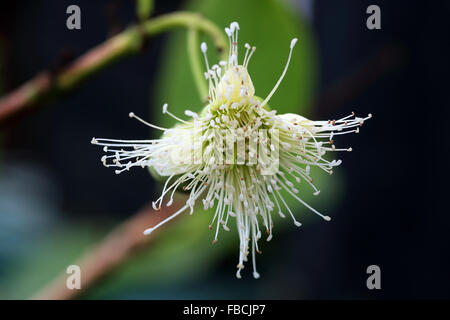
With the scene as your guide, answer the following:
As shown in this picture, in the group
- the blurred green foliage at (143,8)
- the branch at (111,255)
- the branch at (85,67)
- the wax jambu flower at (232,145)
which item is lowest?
the branch at (111,255)

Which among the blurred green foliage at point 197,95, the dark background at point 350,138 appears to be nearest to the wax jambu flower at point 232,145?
the blurred green foliage at point 197,95

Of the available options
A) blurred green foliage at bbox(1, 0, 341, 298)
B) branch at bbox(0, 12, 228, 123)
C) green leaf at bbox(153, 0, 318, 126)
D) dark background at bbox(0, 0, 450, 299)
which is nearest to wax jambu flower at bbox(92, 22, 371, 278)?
branch at bbox(0, 12, 228, 123)

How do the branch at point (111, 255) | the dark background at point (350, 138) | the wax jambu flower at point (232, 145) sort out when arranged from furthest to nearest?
the dark background at point (350, 138) → the branch at point (111, 255) → the wax jambu flower at point (232, 145)

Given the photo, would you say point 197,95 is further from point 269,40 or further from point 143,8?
point 143,8

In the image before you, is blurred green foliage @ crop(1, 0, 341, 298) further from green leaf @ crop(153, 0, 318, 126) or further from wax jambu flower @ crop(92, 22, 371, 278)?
wax jambu flower @ crop(92, 22, 371, 278)

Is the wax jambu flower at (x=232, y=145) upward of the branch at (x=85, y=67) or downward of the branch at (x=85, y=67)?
downward

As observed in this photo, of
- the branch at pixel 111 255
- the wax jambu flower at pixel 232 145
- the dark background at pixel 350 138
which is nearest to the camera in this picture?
the wax jambu flower at pixel 232 145

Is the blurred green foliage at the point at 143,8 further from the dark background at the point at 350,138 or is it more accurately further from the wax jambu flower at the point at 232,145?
the dark background at the point at 350,138
